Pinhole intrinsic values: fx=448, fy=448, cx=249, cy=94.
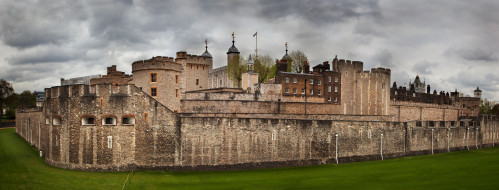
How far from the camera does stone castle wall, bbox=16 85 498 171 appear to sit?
35875 mm

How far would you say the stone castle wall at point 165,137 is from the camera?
3588 centimetres

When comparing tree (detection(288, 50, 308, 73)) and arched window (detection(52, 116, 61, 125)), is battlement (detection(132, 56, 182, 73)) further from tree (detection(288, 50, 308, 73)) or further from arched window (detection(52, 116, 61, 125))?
tree (detection(288, 50, 308, 73))

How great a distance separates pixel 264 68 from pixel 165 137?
40.8 meters

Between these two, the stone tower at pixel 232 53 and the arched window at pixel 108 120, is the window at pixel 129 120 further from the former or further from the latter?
the stone tower at pixel 232 53

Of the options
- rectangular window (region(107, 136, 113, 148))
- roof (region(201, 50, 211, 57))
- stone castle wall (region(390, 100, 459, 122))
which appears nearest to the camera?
rectangular window (region(107, 136, 113, 148))

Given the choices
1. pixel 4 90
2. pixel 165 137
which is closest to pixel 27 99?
pixel 4 90

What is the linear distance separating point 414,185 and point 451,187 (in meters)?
2.38

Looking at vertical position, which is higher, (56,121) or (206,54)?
(206,54)

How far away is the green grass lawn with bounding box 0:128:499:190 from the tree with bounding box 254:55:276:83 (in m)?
33.9

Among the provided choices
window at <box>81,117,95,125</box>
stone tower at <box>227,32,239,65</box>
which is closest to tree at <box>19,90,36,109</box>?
stone tower at <box>227,32,239,65</box>

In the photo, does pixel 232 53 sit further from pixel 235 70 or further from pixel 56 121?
pixel 56 121

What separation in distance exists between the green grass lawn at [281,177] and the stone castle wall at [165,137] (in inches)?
43.7

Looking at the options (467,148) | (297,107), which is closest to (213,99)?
(297,107)

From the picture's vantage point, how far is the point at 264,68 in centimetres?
7556
